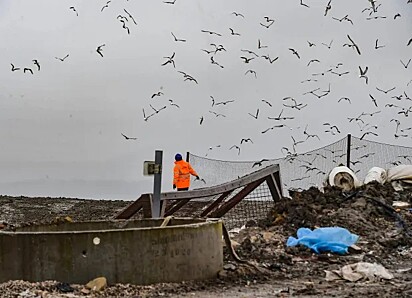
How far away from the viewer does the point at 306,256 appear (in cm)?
689

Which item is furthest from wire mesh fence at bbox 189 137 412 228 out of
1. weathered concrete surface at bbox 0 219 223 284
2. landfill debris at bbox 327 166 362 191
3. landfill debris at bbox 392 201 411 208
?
weathered concrete surface at bbox 0 219 223 284

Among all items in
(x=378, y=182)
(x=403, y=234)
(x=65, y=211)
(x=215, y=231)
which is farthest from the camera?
(x=65, y=211)

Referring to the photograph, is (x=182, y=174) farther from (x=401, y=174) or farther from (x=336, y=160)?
(x=401, y=174)

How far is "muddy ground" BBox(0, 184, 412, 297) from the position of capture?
190 inches

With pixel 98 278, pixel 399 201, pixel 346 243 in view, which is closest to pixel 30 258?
pixel 98 278

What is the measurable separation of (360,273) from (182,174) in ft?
24.0

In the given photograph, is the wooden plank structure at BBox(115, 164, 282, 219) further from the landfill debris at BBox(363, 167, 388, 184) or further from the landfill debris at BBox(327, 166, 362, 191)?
the landfill debris at BBox(363, 167, 388, 184)

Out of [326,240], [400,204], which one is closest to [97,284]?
[326,240]

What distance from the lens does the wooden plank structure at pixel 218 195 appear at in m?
7.66

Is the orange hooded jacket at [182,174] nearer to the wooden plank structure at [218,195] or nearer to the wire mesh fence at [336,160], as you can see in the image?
the wire mesh fence at [336,160]

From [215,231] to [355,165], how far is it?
7.64 metres

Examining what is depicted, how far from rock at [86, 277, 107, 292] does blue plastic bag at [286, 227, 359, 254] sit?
A: 2.89m

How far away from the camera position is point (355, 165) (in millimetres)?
12633

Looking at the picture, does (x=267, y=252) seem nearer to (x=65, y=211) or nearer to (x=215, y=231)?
(x=215, y=231)
